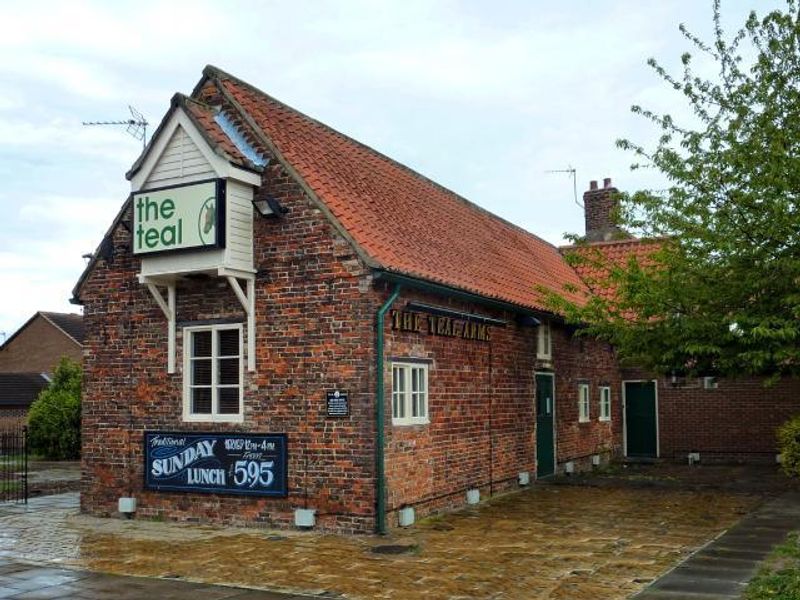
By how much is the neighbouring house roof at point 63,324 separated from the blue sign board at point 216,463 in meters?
40.3

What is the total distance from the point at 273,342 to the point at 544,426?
7763 millimetres

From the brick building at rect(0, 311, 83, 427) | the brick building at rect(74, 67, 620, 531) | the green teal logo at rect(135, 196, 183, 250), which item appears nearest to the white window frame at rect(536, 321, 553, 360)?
the brick building at rect(74, 67, 620, 531)

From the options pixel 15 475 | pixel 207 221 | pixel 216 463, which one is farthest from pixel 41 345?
pixel 207 221

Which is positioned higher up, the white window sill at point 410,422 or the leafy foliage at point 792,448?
the white window sill at point 410,422

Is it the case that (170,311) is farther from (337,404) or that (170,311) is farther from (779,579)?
(779,579)

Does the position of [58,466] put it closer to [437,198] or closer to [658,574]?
[437,198]

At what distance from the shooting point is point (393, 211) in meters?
15.8

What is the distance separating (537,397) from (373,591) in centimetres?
994

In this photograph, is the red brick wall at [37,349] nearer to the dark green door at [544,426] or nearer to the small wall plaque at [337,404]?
the dark green door at [544,426]

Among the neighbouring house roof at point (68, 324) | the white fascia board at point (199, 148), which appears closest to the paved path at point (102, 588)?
the white fascia board at point (199, 148)

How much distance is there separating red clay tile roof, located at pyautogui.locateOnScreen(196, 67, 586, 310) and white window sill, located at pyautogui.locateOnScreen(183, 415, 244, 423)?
3210mm

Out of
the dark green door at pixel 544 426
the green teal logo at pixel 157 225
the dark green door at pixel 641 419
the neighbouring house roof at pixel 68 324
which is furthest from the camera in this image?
the neighbouring house roof at pixel 68 324

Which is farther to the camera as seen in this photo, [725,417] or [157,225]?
[725,417]

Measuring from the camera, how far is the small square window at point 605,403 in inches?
912
